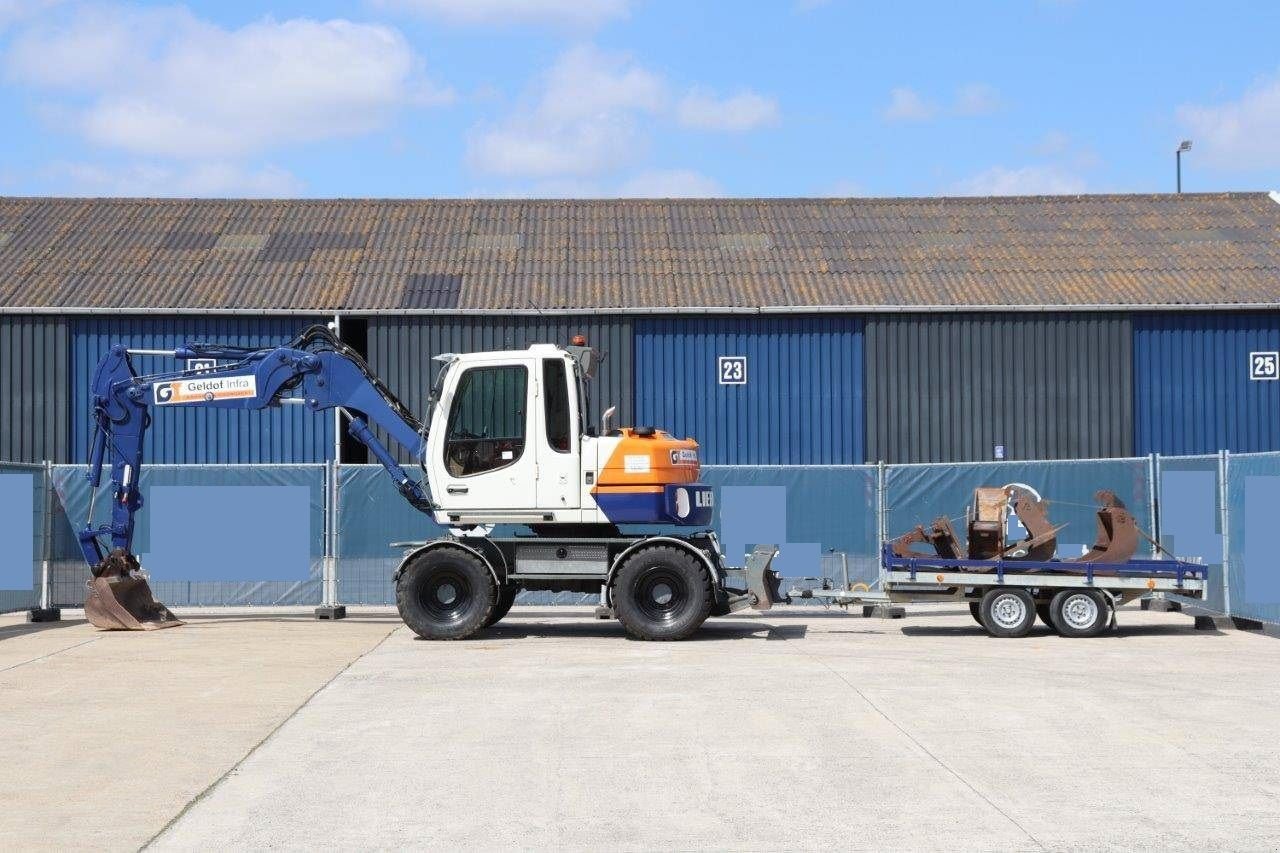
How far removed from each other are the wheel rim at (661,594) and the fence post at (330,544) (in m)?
5.22

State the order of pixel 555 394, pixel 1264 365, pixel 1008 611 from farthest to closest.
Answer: pixel 1264 365 < pixel 1008 611 < pixel 555 394

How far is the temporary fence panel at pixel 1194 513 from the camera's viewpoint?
18281mm

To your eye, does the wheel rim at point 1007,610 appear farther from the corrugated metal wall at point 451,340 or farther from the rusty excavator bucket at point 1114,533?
the corrugated metal wall at point 451,340

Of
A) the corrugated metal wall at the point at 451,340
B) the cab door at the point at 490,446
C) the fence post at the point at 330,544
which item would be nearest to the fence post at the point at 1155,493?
the cab door at the point at 490,446

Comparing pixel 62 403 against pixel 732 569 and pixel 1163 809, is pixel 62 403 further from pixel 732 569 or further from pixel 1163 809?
pixel 1163 809

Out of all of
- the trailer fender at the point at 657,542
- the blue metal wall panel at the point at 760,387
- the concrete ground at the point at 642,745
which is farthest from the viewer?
the blue metal wall panel at the point at 760,387

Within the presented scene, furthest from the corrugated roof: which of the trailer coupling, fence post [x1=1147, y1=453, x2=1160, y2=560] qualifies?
the trailer coupling

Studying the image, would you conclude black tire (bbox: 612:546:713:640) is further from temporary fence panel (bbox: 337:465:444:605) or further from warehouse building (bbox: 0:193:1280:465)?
Answer: warehouse building (bbox: 0:193:1280:465)

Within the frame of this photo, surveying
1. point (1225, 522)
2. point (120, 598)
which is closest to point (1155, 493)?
point (1225, 522)

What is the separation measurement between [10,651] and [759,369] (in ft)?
47.7

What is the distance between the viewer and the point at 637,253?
29.8m

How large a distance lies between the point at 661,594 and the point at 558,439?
2.04 m

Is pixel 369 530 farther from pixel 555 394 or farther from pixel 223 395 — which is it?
pixel 555 394

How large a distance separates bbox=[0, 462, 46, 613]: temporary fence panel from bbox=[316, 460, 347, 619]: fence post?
11.9ft
